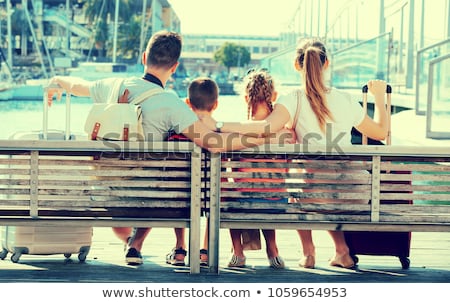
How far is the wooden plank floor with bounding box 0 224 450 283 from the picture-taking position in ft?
14.3

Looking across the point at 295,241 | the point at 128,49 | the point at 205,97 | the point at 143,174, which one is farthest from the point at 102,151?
the point at 128,49

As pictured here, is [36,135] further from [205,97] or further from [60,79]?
[205,97]

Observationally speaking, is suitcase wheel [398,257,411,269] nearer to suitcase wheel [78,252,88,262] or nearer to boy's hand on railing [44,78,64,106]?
suitcase wheel [78,252,88,262]

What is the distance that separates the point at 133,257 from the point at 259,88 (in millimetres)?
1077

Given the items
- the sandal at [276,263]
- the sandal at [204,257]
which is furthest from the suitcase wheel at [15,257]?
the sandal at [276,263]

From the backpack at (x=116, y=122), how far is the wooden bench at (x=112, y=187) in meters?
0.10

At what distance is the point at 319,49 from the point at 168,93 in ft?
2.61

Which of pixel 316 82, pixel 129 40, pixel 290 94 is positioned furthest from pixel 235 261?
pixel 129 40

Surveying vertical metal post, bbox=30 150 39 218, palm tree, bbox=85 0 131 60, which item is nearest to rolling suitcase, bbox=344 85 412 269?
vertical metal post, bbox=30 150 39 218

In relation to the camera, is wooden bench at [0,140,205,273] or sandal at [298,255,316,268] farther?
sandal at [298,255,316,268]

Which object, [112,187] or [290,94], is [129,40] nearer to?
[290,94]

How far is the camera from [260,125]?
4.50 m

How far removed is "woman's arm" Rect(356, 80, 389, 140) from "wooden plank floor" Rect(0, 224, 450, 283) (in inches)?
27.2

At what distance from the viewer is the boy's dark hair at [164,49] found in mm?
4586
